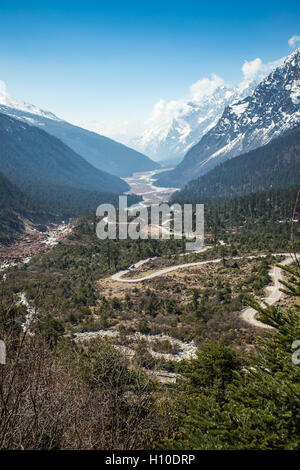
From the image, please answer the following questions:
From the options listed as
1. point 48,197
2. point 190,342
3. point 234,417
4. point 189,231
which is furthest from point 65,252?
point 48,197

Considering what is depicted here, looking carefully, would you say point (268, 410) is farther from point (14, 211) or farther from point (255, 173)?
point (255, 173)

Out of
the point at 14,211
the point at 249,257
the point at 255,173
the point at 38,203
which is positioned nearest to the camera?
the point at 249,257

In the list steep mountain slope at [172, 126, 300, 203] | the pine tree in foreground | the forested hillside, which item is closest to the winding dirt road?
the pine tree in foreground

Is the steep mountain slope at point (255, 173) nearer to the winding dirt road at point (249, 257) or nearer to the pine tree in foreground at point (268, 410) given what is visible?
the winding dirt road at point (249, 257)

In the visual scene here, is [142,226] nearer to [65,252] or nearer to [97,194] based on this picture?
[65,252]

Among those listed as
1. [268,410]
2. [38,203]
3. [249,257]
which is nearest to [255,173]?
[38,203]
